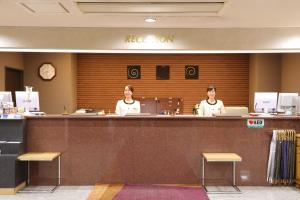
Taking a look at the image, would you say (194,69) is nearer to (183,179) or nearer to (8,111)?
(183,179)

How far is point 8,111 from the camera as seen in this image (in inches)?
272

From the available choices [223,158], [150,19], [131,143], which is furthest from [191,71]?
[223,158]

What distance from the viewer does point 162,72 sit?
12016mm

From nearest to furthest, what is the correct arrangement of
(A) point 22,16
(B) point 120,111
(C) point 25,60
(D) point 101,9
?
(D) point 101,9 → (A) point 22,16 → (B) point 120,111 → (C) point 25,60

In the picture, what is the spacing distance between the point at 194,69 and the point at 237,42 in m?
3.72

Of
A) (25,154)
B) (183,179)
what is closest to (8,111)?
(25,154)

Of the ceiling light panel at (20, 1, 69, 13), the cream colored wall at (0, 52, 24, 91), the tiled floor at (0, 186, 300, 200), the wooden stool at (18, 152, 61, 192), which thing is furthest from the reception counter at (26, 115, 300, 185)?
the cream colored wall at (0, 52, 24, 91)

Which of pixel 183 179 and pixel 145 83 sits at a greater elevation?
pixel 145 83

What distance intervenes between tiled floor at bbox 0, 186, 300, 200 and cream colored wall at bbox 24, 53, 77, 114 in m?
5.02

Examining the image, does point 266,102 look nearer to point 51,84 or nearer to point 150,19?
point 150,19

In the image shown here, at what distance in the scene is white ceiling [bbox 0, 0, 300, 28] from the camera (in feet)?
20.8

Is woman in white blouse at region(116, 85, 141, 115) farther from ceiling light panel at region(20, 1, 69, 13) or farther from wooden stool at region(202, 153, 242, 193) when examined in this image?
ceiling light panel at region(20, 1, 69, 13)

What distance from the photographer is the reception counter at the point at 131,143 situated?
277 inches

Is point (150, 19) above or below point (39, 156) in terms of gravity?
above
